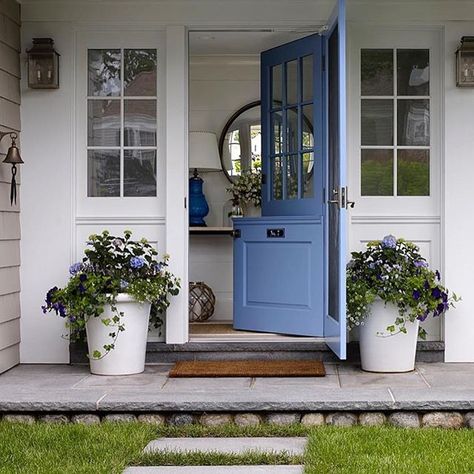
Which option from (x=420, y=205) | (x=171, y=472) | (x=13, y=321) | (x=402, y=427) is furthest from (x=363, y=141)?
(x=171, y=472)

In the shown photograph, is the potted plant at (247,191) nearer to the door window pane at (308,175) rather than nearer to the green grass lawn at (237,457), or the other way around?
the door window pane at (308,175)

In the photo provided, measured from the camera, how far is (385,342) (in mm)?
5191

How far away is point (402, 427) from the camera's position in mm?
Answer: 4348

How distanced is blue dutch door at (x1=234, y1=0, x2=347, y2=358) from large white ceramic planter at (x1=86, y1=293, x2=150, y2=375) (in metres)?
0.98

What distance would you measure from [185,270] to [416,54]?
1976 mm

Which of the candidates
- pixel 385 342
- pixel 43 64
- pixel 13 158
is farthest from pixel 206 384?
pixel 43 64

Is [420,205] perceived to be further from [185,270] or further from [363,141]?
[185,270]

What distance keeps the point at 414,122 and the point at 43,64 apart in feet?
7.63

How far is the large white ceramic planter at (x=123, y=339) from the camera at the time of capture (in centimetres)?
516

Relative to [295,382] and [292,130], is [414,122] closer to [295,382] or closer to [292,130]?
[292,130]

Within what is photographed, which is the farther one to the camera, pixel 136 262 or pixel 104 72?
pixel 104 72

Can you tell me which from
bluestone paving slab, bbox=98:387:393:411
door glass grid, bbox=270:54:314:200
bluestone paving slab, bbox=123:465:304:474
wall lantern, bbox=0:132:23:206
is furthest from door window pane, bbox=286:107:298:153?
bluestone paving slab, bbox=123:465:304:474

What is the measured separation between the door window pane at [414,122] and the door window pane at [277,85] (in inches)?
33.4

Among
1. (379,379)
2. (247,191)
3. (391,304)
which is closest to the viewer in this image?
(379,379)
